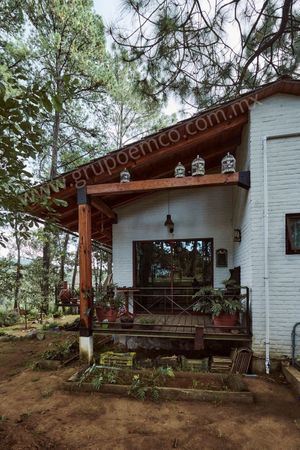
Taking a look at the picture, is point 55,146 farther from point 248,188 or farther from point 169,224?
point 248,188

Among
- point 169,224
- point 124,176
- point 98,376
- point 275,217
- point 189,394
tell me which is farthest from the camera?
point 169,224

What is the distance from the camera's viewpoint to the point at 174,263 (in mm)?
7270

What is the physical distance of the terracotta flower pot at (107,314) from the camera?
5.55 metres

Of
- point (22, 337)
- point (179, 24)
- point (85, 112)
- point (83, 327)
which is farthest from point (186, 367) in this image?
point (85, 112)

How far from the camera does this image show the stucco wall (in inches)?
279

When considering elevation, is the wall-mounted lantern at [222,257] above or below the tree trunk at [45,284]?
above

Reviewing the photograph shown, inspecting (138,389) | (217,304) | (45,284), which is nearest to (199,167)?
(217,304)

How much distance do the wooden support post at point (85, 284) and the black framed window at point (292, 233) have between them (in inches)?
139

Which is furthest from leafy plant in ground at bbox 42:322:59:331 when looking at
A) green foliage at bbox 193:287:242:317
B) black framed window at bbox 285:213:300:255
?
black framed window at bbox 285:213:300:255

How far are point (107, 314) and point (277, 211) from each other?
368 cm

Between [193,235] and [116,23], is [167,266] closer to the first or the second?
[193,235]

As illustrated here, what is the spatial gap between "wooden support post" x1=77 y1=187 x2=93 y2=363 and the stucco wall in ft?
7.09

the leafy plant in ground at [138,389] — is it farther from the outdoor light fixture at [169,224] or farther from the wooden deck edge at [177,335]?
the outdoor light fixture at [169,224]

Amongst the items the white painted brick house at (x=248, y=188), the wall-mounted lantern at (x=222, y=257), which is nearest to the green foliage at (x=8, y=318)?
the white painted brick house at (x=248, y=188)
